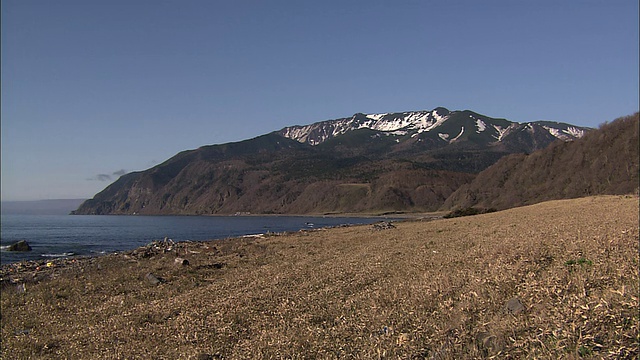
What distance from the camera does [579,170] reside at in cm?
12781

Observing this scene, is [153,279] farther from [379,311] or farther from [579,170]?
[579,170]

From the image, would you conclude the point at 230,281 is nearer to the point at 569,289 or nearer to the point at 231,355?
the point at 231,355

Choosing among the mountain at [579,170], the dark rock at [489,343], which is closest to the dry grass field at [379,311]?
the dark rock at [489,343]

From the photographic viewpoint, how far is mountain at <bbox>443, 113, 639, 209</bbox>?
111 m

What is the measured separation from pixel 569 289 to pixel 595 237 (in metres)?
8.03

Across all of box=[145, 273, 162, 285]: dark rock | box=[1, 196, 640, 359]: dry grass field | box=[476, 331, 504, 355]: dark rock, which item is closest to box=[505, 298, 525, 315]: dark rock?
box=[1, 196, 640, 359]: dry grass field

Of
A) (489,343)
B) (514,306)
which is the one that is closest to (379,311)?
(514,306)

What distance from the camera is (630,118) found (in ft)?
414

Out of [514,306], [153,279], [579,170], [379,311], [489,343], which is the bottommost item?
[153,279]

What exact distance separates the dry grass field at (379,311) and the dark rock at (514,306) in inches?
2.2

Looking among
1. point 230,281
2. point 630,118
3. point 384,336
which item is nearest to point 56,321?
point 230,281

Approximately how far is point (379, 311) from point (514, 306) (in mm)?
3071

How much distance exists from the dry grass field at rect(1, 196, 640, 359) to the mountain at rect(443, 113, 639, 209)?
93.6 m

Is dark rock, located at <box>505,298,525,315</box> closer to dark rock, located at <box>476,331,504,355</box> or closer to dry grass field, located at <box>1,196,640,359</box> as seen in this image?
dry grass field, located at <box>1,196,640,359</box>
